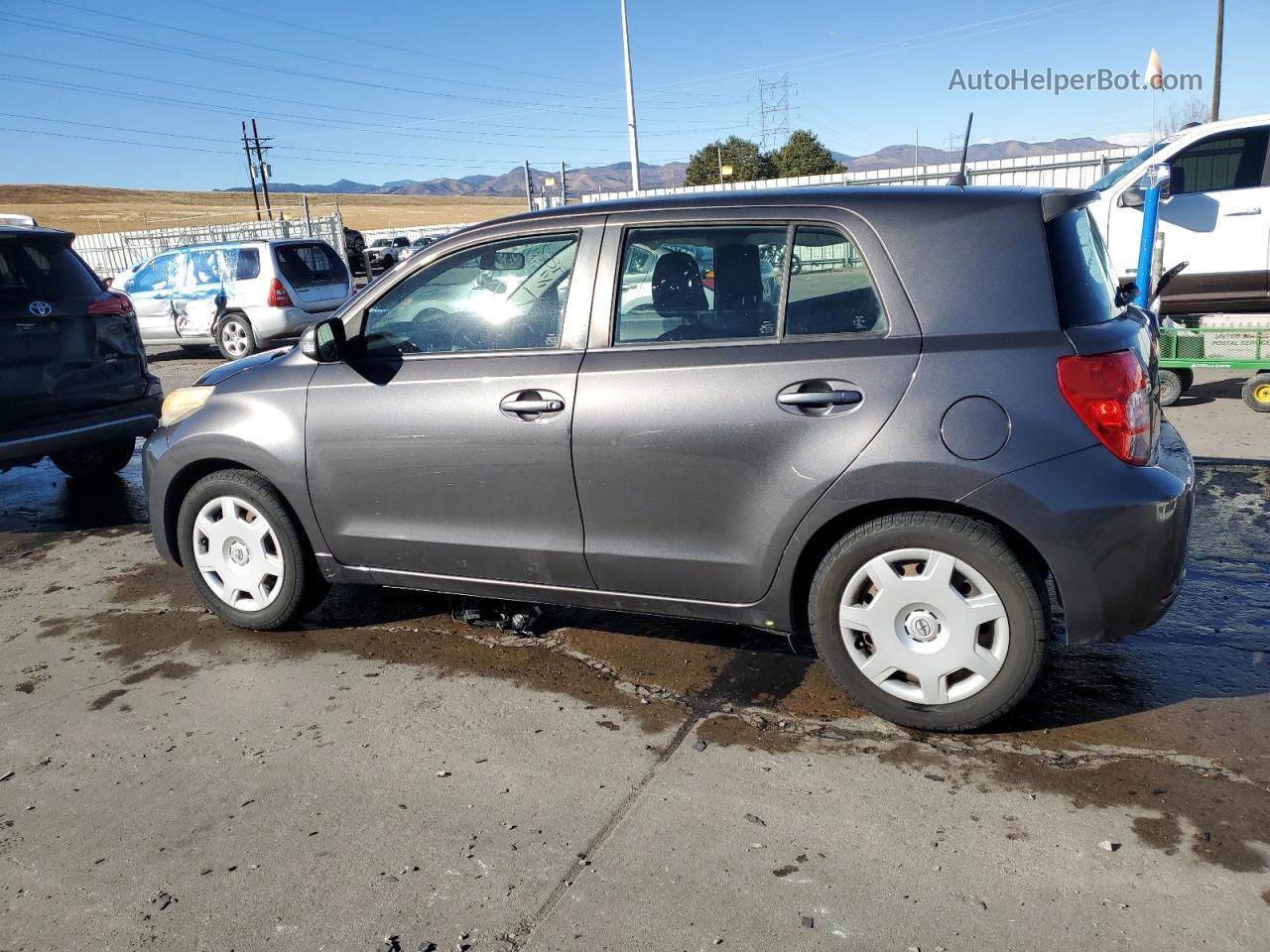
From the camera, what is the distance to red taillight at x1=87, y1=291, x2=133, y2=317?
6.53 metres

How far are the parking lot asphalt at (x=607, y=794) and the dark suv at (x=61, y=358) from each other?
2313 millimetres

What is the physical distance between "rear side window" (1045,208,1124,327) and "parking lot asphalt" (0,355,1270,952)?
133 centimetres

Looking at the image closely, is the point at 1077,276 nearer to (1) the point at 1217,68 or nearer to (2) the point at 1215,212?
(2) the point at 1215,212

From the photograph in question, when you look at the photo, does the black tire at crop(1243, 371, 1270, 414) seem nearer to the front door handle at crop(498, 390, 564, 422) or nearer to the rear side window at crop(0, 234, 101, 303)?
the front door handle at crop(498, 390, 564, 422)

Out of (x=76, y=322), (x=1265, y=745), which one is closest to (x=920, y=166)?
(x=76, y=322)

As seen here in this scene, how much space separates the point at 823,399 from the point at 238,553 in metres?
2.67

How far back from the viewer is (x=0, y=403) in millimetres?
5977

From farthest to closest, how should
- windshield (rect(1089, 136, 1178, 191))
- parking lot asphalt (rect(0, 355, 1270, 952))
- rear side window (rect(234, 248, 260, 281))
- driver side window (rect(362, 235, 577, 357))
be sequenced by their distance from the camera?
rear side window (rect(234, 248, 260, 281)) < windshield (rect(1089, 136, 1178, 191)) < driver side window (rect(362, 235, 577, 357)) < parking lot asphalt (rect(0, 355, 1270, 952))

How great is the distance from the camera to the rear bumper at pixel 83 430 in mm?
6012

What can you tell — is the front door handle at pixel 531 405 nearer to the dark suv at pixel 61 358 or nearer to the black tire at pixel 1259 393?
the dark suv at pixel 61 358

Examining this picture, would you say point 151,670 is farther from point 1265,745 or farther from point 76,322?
point 1265,745

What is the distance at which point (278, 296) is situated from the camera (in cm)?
1488

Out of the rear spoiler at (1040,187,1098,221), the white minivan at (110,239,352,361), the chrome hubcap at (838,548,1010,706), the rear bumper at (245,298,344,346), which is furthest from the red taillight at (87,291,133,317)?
the white minivan at (110,239,352,361)

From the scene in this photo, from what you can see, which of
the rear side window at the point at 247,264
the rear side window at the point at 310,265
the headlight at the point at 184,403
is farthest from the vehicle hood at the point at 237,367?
the rear side window at the point at 247,264
